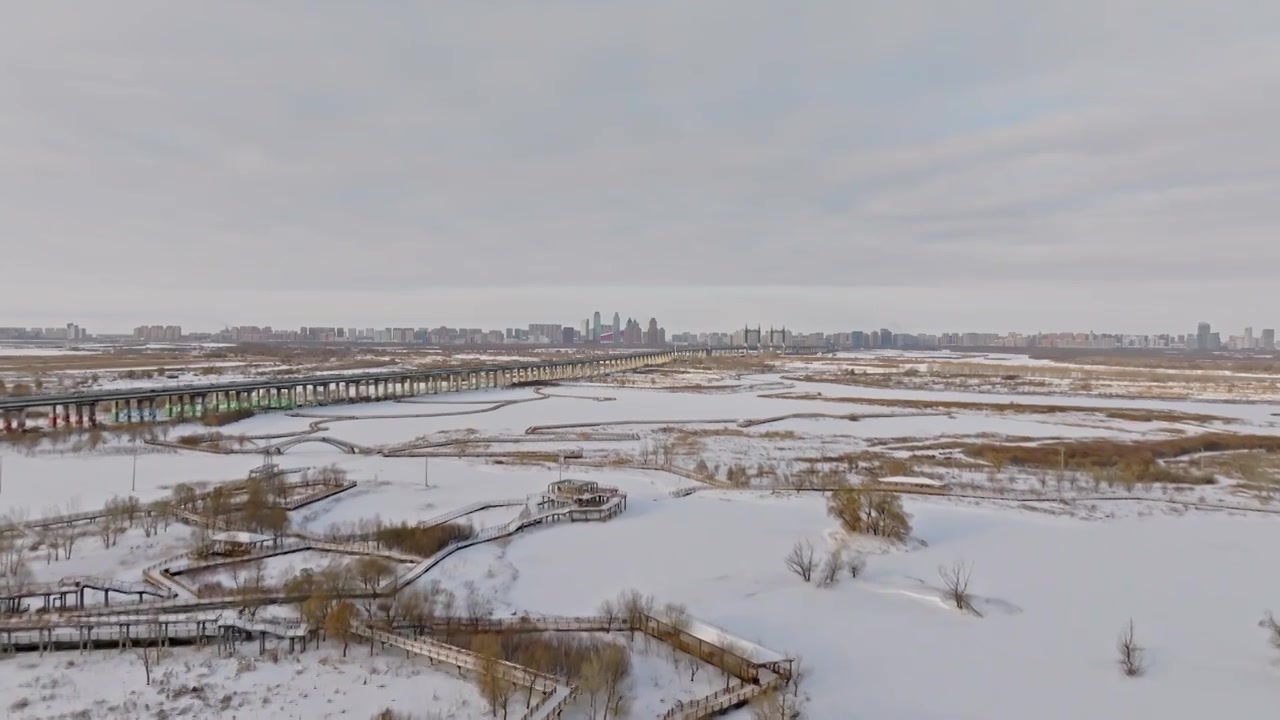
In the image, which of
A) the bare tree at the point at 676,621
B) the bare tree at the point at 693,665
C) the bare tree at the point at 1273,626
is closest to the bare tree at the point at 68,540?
the bare tree at the point at 676,621

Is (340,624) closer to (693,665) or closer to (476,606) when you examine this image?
(476,606)

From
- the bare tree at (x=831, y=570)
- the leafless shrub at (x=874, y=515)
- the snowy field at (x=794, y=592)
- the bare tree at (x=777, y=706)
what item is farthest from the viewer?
the leafless shrub at (x=874, y=515)

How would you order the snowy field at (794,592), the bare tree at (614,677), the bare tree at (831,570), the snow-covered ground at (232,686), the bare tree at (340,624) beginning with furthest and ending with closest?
1. the bare tree at (831,570)
2. the bare tree at (340,624)
3. the snowy field at (794,592)
4. the bare tree at (614,677)
5. the snow-covered ground at (232,686)

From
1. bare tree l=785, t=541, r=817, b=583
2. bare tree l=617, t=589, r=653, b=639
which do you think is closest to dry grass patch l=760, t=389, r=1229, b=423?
bare tree l=785, t=541, r=817, b=583

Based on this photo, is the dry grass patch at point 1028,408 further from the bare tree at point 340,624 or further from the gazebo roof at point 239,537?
the bare tree at point 340,624

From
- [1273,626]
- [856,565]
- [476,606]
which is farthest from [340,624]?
[1273,626]

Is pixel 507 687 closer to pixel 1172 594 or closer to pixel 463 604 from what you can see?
pixel 463 604

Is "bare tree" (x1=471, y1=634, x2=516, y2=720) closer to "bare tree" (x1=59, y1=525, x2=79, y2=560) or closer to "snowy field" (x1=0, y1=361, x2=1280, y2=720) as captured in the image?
"snowy field" (x1=0, y1=361, x2=1280, y2=720)
